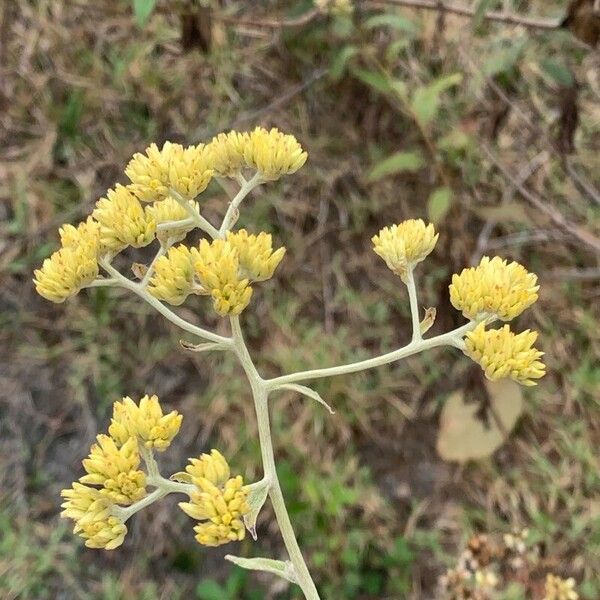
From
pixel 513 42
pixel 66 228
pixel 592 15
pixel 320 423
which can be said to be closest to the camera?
pixel 66 228

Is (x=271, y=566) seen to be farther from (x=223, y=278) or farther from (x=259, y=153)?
(x=259, y=153)

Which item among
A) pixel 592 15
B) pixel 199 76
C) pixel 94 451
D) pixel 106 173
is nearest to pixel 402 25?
pixel 592 15

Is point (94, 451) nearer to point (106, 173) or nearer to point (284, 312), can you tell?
point (284, 312)

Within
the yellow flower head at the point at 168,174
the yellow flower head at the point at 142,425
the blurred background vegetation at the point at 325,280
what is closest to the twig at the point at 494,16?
the blurred background vegetation at the point at 325,280

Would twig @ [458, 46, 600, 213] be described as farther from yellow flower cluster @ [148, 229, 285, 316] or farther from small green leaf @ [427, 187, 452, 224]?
yellow flower cluster @ [148, 229, 285, 316]

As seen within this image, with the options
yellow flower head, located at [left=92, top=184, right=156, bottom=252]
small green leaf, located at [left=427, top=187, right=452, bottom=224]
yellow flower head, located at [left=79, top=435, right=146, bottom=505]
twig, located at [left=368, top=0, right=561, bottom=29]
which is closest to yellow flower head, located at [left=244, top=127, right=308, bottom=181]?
yellow flower head, located at [left=92, top=184, right=156, bottom=252]

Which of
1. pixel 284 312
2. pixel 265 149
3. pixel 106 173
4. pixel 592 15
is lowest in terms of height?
pixel 284 312

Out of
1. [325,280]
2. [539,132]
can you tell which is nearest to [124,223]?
[325,280]
